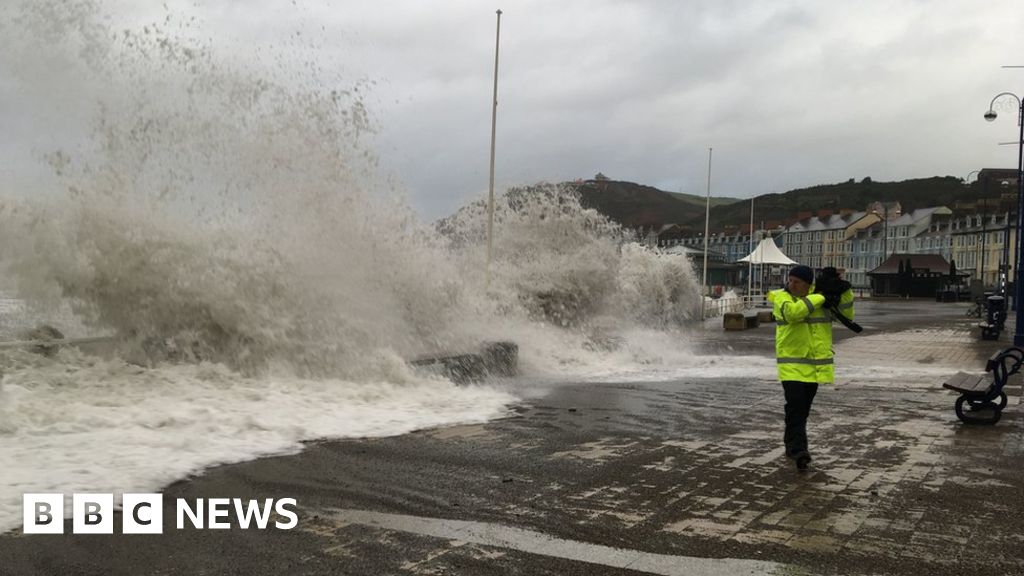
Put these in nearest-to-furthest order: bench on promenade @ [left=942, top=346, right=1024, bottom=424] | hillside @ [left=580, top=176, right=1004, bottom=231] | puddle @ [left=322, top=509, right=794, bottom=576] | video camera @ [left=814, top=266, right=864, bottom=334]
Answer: puddle @ [left=322, top=509, right=794, bottom=576] → video camera @ [left=814, top=266, right=864, bottom=334] → bench on promenade @ [left=942, top=346, right=1024, bottom=424] → hillside @ [left=580, top=176, right=1004, bottom=231]

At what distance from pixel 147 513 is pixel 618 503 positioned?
278cm

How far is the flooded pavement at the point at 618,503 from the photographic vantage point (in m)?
4.12

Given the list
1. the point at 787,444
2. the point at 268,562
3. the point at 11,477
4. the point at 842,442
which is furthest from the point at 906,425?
the point at 11,477

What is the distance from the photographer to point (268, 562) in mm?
4059

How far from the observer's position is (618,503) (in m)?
5.25

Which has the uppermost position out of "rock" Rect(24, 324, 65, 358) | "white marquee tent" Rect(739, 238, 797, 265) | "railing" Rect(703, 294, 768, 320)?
"white marquee tent" Rect(739, 238, 797, 265)

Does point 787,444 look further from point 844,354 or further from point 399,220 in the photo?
point 844,354

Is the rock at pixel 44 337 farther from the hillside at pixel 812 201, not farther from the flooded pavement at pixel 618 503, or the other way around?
the hillside at pixel 812 201

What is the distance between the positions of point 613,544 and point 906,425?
18.1ft

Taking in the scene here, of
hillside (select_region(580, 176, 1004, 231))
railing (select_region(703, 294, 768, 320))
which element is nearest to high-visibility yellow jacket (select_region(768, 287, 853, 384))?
railing (select_region(703, 294, 768, 320))

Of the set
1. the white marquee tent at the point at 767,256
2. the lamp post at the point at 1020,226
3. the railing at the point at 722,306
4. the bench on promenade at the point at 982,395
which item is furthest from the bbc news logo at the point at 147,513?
the white marquee tent at the point at 767,256

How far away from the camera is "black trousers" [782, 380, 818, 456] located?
6.54 metres

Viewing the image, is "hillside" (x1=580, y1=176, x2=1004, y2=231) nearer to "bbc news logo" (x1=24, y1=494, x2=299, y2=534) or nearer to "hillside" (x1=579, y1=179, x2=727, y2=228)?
"hillside" (x1=579, y1=179, x2=727, y2=228)

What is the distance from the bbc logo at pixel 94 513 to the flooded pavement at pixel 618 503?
157 mm
